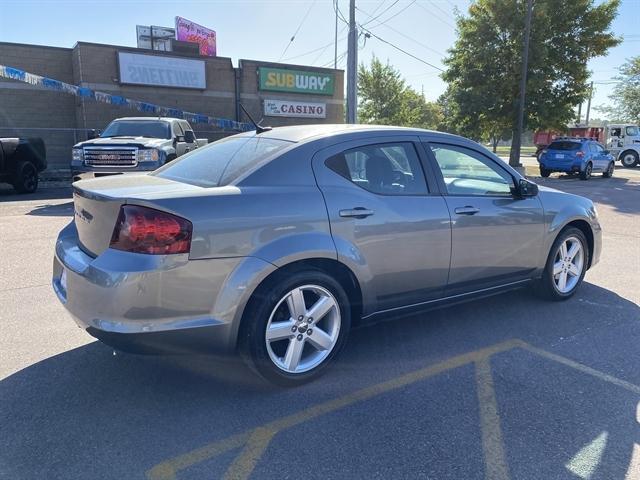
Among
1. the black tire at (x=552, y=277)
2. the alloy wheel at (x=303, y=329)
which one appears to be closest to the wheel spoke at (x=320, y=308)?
the alloy wheel at (x=303, y=329)

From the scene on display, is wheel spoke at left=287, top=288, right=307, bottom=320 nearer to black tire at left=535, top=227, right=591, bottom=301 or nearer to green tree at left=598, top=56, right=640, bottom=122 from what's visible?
black tire at left=535, top=227, right=591, bottom=301

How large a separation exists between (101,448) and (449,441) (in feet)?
5.87

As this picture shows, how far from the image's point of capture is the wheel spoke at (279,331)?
302 cm

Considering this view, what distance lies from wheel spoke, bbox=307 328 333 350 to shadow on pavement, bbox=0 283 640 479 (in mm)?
228

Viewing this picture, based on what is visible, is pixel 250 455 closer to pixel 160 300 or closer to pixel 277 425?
pixel 277 425

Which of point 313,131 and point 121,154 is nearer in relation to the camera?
point 313,131

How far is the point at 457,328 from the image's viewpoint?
4172 millimetres

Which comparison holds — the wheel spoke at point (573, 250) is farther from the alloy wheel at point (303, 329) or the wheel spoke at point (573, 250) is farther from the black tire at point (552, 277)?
the alloy wheel at point (303, 329)

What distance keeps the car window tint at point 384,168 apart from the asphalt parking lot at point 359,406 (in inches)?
47.8

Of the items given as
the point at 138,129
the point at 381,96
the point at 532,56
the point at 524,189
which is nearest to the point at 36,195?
the point at 138,129

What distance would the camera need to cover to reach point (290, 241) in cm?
299

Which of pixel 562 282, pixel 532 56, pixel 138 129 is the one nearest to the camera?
pixel 562 282

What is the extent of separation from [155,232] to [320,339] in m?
1.25

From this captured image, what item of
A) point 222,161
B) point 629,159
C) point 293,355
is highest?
point 222,161
